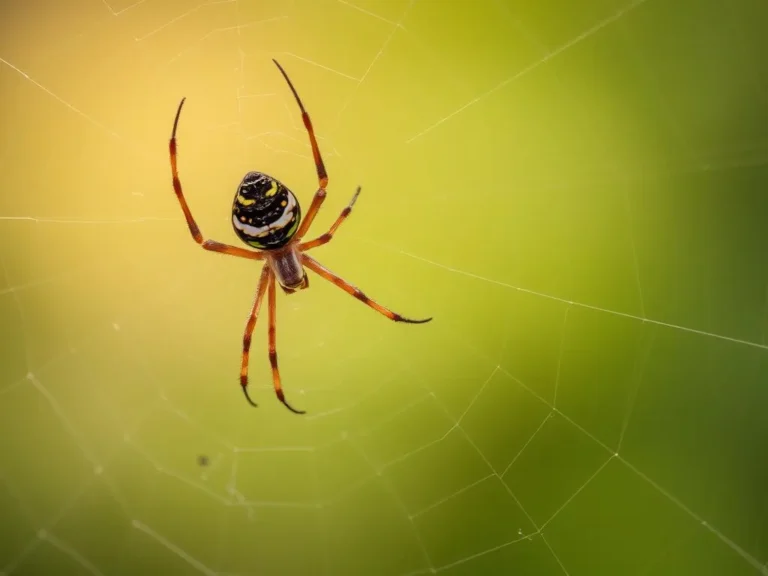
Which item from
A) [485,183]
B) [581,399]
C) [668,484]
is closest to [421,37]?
[485,183]

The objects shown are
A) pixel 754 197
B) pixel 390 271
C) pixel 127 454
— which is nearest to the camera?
pixel 754 197

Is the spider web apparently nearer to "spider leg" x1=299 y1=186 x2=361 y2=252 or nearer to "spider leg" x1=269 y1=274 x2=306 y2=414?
"spider leg" x1=299 y1=186 x2=361 y2=252

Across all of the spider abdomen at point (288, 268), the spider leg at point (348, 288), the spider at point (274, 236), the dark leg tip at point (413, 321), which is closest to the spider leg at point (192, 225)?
the spider at point (274, 236)

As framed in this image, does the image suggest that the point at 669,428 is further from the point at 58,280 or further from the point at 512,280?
the point at 58,280

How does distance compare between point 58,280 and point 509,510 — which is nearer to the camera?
point 509,510

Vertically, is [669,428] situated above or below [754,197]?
below

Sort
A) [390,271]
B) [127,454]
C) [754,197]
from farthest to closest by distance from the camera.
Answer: [127,454], [390,271], [754,197]

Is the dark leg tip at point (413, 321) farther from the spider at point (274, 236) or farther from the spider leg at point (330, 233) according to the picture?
the spider leg at point (330, 233)

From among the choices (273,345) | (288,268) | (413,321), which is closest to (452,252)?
(413,321)

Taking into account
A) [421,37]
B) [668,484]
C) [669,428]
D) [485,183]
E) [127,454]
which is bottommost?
[127,454]
